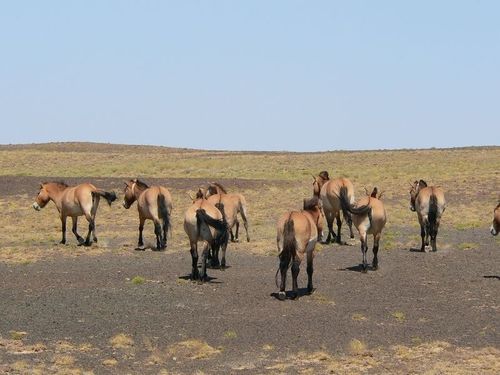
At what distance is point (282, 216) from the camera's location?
17391mm

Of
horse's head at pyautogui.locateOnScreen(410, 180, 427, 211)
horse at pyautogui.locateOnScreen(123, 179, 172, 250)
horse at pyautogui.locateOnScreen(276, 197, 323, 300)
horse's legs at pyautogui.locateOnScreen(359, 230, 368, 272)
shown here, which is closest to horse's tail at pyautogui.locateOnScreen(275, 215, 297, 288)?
horse at pyautogui.locateOnScreen(276, 197, 323, 300)

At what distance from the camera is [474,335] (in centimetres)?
1445

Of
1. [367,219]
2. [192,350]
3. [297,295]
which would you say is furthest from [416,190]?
[192,350]

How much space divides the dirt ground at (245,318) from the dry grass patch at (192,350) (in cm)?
2

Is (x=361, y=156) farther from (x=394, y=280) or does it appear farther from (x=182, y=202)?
(x=394, y=280)

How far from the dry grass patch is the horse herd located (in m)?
3.65

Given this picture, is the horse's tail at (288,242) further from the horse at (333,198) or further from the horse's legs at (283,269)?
the horse at (333,198)

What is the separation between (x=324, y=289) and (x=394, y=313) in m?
2.86

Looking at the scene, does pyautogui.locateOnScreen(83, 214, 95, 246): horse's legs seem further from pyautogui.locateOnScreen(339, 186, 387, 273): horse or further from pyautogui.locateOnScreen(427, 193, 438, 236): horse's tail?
pyautogui.locateOnScreen(427, 193, 438, 236): horse's tail

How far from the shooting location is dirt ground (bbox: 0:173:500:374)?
41.7 ft

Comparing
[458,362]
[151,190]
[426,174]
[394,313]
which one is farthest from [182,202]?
[458,362]

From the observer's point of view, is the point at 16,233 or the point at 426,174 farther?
the point at 426,174

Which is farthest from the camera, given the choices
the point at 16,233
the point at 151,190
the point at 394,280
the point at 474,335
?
the point at 16,233

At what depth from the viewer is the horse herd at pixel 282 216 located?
56.2 feet
